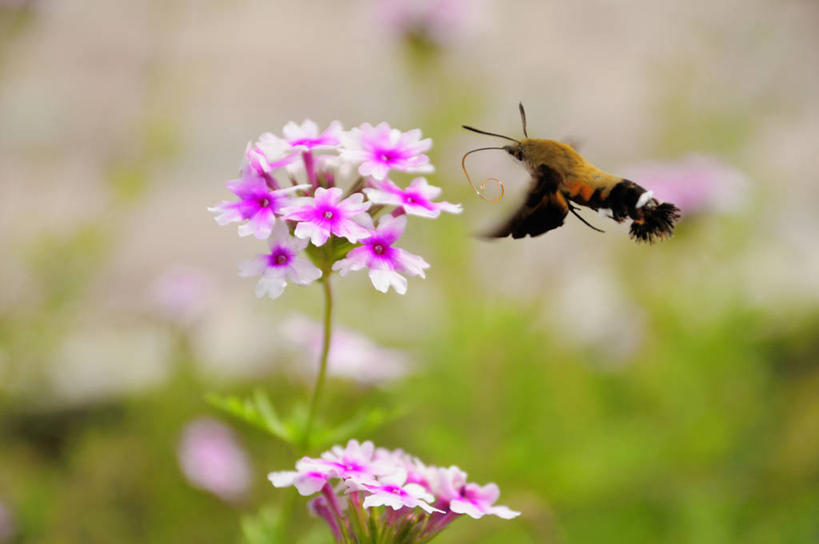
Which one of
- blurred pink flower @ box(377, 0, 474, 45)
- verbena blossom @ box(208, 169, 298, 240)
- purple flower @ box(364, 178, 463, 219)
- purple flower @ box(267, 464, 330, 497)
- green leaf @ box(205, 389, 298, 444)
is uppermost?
blurred pink flower @ box(377, 0, 474, 45)

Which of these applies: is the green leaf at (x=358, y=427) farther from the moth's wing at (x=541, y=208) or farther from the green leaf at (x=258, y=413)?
the moth's wing at (x=541, y=208)

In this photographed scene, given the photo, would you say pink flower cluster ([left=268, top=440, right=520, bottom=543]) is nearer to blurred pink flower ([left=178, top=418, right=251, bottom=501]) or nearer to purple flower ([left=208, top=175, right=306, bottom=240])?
purple flower ([left=208, top=175, right=306, bottom=240])

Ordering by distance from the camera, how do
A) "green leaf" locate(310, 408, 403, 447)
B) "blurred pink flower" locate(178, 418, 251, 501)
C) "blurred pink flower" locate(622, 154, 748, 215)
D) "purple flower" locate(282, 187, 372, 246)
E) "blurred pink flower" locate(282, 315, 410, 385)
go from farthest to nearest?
"blurred pink flower" locate(622, 154, 748, 215) < "blurred pink flower" locate(178, 418, 251, 501) < "blurred pink flower" locate(282, 315, 410, 385) < "green leaf" locate(310, 408, 403, 447) < "purple flower" locate(282, 187, 372, 246)

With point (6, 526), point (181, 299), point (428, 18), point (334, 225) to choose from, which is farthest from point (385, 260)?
point (6, 526)

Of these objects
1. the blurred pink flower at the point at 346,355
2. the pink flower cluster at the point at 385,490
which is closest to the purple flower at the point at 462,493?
the pink flower cluster at the point at 385,490

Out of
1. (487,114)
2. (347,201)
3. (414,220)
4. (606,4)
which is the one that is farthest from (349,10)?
(347,201)

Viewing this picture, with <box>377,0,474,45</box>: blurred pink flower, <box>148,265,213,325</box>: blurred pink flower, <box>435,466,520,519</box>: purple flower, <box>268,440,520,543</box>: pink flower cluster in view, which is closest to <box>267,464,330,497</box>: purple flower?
<box>268,440,520,543</box>: pink flower cluster
